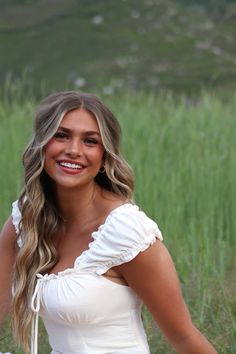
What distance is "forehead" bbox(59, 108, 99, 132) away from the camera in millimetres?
2688

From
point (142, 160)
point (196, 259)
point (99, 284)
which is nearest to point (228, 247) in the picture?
point (196, 259)

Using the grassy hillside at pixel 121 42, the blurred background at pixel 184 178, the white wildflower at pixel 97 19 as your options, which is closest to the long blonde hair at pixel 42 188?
the blurred background at pixel 184 178

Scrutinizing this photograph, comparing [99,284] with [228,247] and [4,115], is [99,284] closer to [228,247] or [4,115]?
[228,247]

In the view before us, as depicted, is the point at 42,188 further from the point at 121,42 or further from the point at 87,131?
the point at 121,42

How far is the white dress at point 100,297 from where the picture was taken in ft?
8.50

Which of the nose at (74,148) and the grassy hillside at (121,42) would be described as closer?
the nose at (74,148)

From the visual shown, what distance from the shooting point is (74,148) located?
2.69 m

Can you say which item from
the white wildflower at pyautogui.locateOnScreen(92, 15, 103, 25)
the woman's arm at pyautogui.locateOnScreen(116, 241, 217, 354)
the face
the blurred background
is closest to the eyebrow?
the face

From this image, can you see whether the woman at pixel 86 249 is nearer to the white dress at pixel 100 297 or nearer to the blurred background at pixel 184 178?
the white dress at pixel 100 297

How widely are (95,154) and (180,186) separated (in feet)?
9.61

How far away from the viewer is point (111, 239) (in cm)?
260

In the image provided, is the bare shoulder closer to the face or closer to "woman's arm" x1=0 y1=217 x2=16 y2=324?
the face

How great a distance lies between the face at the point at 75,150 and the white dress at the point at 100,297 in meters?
0.13

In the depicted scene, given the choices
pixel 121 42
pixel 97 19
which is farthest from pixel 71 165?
pixel 97 19
